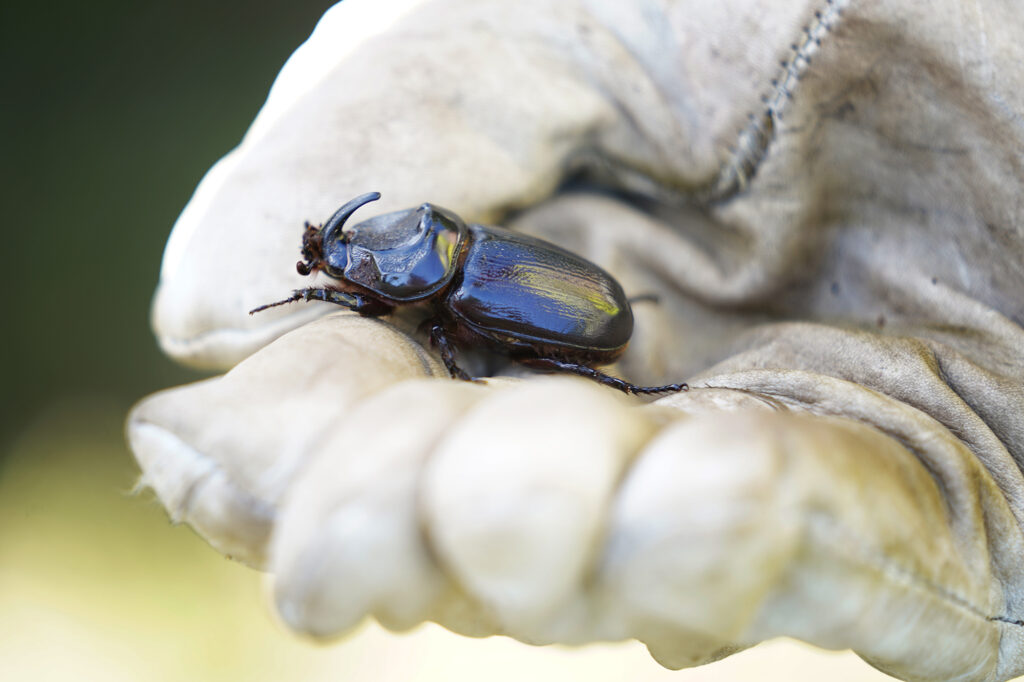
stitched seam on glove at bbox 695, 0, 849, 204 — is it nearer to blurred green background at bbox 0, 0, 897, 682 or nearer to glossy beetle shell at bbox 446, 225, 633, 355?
glossy beetle shell at bbox 446, 225, 633, 355

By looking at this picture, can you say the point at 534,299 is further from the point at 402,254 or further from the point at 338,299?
the point at 338,299

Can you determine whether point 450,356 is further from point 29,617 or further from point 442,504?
point 29,617

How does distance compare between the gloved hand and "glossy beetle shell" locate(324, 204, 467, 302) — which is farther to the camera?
"glossy beetle shell" locate(324, 204, 467, 302)

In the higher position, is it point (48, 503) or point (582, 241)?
point (582, 241)

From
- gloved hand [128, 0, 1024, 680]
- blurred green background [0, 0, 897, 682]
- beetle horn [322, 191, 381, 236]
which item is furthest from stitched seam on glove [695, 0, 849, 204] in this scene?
blurred green background [0, 0, 897, 682]

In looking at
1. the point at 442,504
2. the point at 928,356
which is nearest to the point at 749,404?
the point at 928,356

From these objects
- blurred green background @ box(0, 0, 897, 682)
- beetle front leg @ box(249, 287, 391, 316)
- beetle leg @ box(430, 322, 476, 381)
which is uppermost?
beetle front leg @ box(249, 287, 391, 316)
